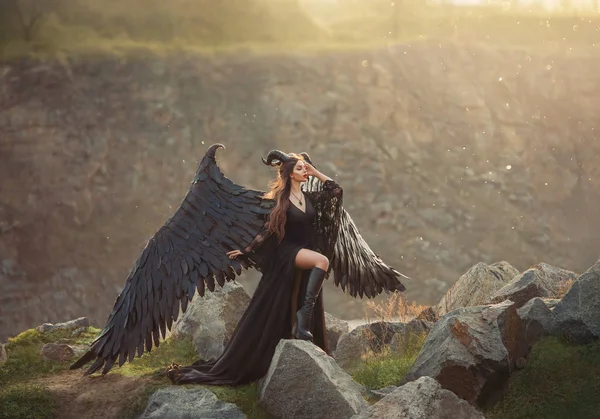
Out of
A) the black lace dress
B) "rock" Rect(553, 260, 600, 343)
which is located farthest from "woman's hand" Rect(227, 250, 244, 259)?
"rock" Rect(553, 260, 600, 343)

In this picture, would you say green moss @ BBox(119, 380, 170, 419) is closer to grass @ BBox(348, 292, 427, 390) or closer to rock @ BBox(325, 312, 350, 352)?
grass @ BBox(348, 292, 427, 390)

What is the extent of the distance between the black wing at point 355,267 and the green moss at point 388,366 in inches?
29.9

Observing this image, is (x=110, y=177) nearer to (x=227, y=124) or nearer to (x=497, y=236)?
(x=227, y=124)

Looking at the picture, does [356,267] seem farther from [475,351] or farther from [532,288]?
[532,288]

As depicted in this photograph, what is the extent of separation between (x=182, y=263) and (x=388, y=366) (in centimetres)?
254

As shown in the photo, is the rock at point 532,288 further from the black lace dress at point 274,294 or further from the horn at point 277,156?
the horn at point 277,156

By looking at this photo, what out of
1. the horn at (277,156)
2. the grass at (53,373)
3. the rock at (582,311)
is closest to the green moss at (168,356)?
the grass at (53,373)

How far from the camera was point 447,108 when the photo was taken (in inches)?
1049

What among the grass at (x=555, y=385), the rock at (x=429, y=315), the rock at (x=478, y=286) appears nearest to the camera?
the grass at (x=555, y=385)

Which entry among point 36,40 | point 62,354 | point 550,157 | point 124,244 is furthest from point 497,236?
point 62,354

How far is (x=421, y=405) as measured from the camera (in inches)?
237

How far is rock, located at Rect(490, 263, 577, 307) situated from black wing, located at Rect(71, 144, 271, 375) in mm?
3300

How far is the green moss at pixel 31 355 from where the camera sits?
9423 mm

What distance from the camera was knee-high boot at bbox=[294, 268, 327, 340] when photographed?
25.4ft
